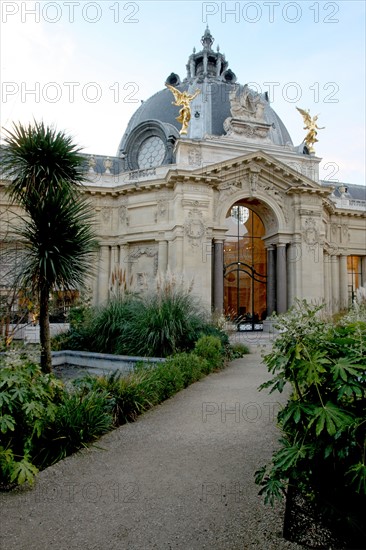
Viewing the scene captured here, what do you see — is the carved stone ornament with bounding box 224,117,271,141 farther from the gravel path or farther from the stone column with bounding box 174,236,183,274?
the gravel path

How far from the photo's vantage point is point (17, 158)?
7.29 meters

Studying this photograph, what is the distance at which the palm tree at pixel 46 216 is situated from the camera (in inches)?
276

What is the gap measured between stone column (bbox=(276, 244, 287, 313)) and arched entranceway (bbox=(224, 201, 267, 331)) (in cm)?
189

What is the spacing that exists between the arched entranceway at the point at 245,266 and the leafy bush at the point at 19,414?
19.6 meters

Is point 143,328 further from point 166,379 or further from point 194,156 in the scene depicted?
point 194,156

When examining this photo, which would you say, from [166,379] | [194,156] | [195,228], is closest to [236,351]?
[166,379]

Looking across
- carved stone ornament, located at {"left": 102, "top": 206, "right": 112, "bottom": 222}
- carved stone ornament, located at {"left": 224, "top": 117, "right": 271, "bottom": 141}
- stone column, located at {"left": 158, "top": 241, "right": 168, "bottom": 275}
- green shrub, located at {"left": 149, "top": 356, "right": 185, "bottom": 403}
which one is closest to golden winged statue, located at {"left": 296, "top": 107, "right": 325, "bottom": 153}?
carved stone ornament, located at {"left": 224, "top": 117, "right": 271, "bottom": 141}

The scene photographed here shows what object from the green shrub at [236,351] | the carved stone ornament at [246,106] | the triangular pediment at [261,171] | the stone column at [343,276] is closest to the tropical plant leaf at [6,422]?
the green shrub at [236,351]

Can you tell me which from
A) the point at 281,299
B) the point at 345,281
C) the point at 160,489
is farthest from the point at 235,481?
the point at 345,281

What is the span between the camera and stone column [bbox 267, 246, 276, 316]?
75.3 feet

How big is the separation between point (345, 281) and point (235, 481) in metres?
28.0

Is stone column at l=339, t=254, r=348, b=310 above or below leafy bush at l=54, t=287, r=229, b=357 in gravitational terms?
above

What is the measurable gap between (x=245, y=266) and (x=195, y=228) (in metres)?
5.40

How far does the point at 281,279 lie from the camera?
22344 millimetres
